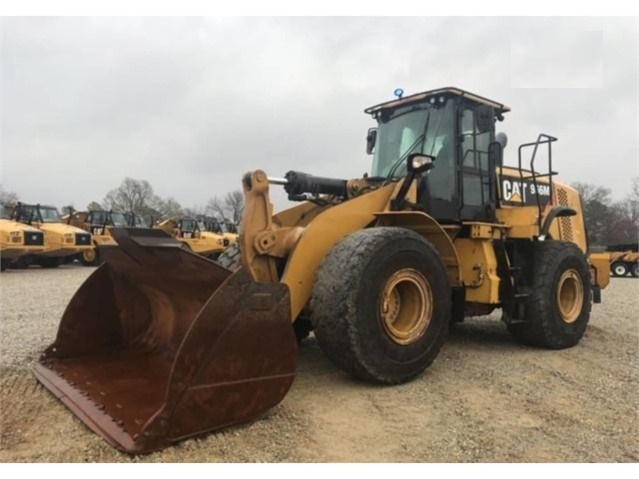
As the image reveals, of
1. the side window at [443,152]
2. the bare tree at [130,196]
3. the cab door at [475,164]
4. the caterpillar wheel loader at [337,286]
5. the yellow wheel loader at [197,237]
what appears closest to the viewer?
Answer: the caterpillar wheel loader at [337,286]

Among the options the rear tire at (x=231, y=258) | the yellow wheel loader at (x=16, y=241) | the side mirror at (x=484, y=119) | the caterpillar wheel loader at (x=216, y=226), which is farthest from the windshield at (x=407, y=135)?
the caterpillar wheel loader at (x=216, y=226)

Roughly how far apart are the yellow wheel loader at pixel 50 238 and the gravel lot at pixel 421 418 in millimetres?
14864

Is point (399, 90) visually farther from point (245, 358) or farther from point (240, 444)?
point (240, 444)

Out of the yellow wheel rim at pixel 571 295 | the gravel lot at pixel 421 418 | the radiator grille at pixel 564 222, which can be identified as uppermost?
the radiator grille at pixel 564 222

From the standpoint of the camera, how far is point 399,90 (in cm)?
612

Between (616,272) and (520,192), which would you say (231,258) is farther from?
(616,272)

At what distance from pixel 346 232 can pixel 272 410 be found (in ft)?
5.36


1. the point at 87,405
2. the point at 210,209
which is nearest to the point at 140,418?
the point at 87,405

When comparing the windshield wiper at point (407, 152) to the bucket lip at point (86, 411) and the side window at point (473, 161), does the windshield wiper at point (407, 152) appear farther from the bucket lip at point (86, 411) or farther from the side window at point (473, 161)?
the bucket lip at point (86, 411)

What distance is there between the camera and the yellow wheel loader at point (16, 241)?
17.3 metres

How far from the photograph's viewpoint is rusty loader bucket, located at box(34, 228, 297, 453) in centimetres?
314

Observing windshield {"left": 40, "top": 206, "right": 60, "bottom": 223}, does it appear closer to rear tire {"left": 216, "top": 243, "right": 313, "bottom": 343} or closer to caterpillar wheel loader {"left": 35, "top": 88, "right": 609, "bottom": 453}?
rear tire {"left": 216, "top": 243, "right": 313, "bottom": 343}

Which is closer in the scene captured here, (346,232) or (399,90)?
(346,232)

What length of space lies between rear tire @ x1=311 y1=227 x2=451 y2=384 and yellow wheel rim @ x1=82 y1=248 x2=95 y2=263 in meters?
19.5
